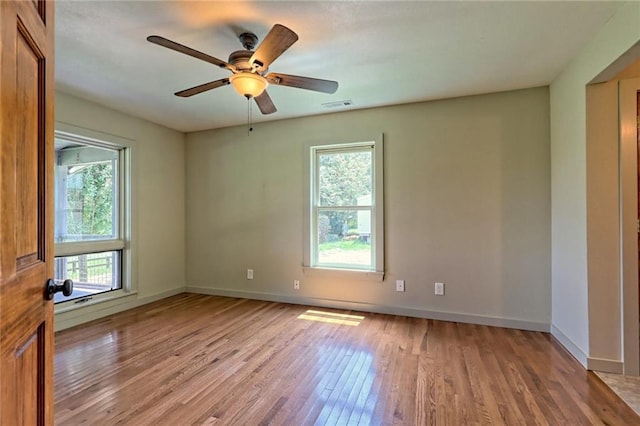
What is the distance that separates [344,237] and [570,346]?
2.40 metres

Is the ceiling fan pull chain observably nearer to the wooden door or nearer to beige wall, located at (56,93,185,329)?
beige wall, located at (56,93,185,329)

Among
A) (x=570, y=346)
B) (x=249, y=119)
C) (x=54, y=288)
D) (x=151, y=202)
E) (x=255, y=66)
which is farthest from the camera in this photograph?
(x=151, y=202)

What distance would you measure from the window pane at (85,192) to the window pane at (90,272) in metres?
0.23

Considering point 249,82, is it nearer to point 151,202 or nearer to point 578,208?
point 578,208

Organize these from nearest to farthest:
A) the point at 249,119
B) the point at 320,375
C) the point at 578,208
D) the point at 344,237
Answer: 1. the point at 320,375
2. the point at 578,208
3. the point at 344,237
4. the point at 249,119

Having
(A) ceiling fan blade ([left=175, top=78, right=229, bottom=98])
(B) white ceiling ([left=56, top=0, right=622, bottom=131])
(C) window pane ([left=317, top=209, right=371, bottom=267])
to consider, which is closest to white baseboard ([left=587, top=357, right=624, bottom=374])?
(C) window pane ([left=317, top=209, right=371, bottom=267])

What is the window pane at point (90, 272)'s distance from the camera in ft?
11.5

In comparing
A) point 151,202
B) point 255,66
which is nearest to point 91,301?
point 151,202

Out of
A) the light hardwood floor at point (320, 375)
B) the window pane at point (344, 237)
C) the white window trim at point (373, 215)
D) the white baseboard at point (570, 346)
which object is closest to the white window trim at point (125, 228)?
the light hardwood floor at point (320, 375)

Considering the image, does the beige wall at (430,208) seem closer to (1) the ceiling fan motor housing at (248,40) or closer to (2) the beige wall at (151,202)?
(2) the beige wall at (151,202)

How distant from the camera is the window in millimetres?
3502

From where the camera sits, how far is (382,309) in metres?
3.79

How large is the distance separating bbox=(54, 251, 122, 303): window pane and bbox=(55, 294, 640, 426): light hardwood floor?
45cm

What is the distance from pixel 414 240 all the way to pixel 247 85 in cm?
246
